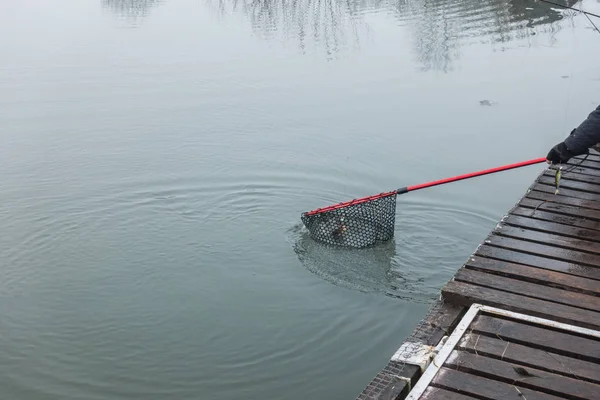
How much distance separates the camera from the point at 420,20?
1546 cm

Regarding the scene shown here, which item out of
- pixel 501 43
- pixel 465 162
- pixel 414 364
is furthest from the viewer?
pixel 501 43

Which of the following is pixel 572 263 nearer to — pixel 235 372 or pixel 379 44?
pixel 235 372

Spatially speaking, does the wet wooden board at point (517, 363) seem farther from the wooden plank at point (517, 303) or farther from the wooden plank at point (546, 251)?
the wooden plank at point (546, 251)

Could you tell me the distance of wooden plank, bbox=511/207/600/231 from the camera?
205 inches

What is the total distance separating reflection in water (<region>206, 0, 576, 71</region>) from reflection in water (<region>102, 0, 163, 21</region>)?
4.80 feet

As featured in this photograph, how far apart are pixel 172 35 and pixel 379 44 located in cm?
389

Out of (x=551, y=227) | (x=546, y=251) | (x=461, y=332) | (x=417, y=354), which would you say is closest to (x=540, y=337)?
(x=461, y=332)

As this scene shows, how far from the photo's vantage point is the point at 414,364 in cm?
364

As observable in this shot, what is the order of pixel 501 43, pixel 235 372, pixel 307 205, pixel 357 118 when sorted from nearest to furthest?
pixel 235 372 < pixel 307 205 < pixel 357 118 < pixel 501 43

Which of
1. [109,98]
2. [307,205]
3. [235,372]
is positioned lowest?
[235,372]

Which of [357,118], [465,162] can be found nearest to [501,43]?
[357,118]

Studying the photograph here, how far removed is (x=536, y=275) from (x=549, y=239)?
601mm

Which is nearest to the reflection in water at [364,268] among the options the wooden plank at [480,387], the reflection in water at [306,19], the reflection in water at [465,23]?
the wooden plank at [480,387]

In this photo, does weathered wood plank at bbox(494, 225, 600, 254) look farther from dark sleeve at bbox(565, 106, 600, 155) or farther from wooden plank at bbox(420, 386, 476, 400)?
wooden plank at bbox(420, 386, 476, 400)
